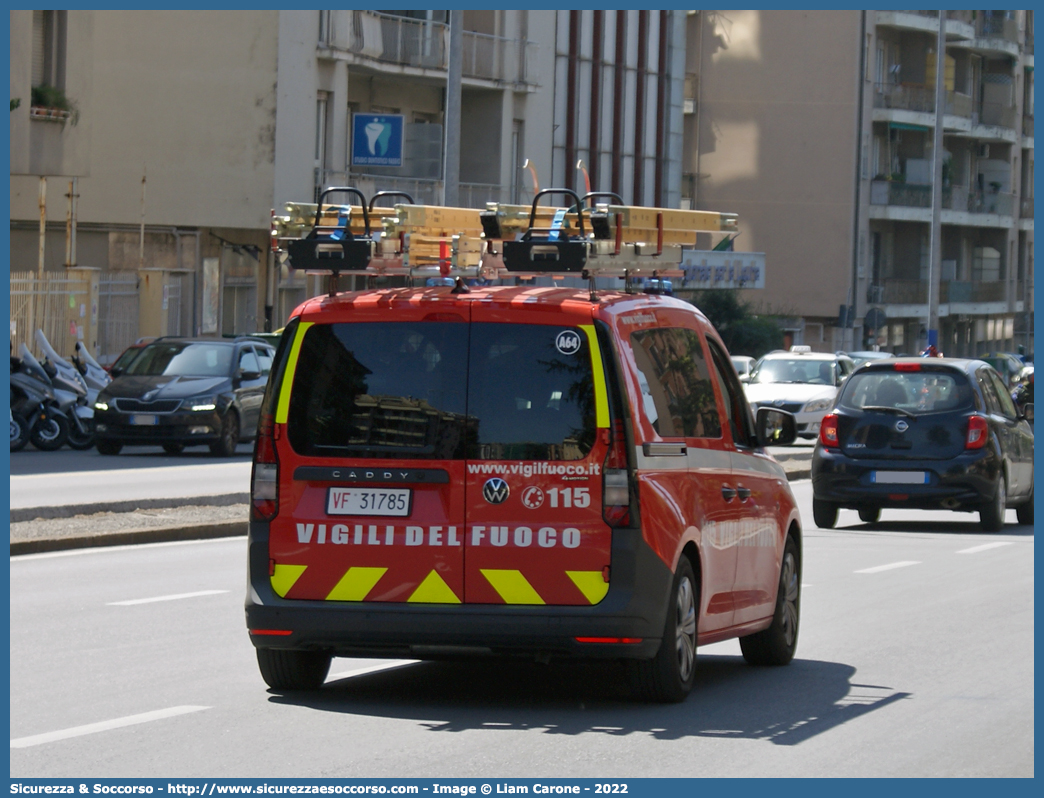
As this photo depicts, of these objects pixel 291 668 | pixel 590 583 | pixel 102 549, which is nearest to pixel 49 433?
pixel 102 549

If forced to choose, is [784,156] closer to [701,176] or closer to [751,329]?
[701,176]

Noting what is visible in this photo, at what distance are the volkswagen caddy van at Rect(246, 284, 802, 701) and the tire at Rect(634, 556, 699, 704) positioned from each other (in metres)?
0.01

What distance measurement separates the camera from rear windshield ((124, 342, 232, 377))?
28375 mm

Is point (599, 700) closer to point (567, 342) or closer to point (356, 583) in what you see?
point (356, 583)

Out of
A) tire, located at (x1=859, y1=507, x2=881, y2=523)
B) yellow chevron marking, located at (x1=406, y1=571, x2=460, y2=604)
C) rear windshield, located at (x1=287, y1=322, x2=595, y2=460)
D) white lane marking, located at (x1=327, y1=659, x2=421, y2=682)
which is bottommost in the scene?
tire, located at (x1=859, y1=507, x2=881, y2=523)

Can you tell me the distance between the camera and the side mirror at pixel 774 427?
9875 millimetres

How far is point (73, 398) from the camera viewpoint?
28562 mm

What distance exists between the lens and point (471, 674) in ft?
30.8

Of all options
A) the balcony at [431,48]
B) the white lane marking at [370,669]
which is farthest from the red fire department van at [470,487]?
the balcony at [431,48]

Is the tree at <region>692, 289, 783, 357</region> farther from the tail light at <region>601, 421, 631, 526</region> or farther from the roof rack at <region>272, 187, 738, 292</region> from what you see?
the tail light at <region>601, 421, 631, 526</region>

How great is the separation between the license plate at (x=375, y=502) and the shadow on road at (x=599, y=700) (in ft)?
2.79

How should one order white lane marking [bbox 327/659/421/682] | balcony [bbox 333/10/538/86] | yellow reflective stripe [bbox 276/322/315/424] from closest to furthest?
yellow reflective stripe [bbox 276/322/315/424]
white lane marking [bbox 327/659/421/682]
balcony [bbox 333/10/538/86]

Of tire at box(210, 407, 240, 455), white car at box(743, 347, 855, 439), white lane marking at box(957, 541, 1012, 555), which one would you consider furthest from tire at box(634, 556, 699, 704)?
white car at box(743, 347, 855, 439)

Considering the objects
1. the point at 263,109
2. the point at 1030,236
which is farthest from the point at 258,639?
the point at 1030,236
